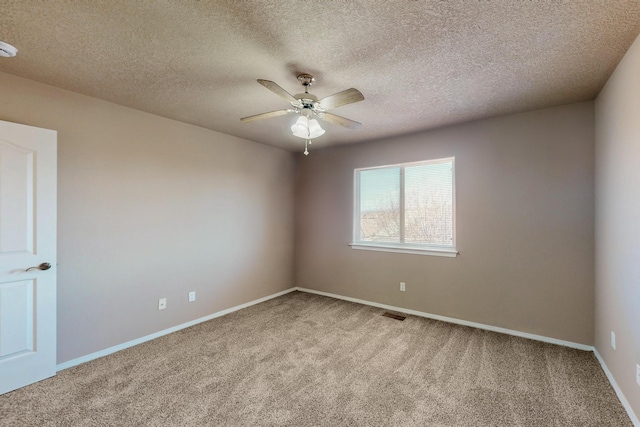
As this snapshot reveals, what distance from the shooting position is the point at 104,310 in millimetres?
2758

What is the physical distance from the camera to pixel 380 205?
4246 mm

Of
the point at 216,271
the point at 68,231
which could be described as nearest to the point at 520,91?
the point at 216,271

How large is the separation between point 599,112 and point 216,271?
4.55 m

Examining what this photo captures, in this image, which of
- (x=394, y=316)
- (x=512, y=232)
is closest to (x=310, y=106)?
(x=512, y=232)

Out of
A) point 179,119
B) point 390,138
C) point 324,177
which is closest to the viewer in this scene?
point 179,119

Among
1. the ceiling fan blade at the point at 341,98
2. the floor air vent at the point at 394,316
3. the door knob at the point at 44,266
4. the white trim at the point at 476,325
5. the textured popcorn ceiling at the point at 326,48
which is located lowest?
the floor air vent at the point at 394,316

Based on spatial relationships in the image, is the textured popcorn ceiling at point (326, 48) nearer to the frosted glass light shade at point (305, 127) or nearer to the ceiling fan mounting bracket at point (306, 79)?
the ceiling fan mounting bracket at point (306, 79)

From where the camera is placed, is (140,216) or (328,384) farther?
(140,216)

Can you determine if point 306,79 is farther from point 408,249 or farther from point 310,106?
point 408,249

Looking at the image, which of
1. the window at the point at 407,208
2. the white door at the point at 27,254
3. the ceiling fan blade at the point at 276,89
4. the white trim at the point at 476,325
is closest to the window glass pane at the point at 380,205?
the window at the point at 407,208

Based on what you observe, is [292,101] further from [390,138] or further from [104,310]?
[104,310]

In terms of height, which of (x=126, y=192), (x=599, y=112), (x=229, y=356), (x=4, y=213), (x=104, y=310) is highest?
(x=599, y=112)

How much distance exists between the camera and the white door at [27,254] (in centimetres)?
213

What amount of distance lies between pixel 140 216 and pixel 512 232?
4.17 m
